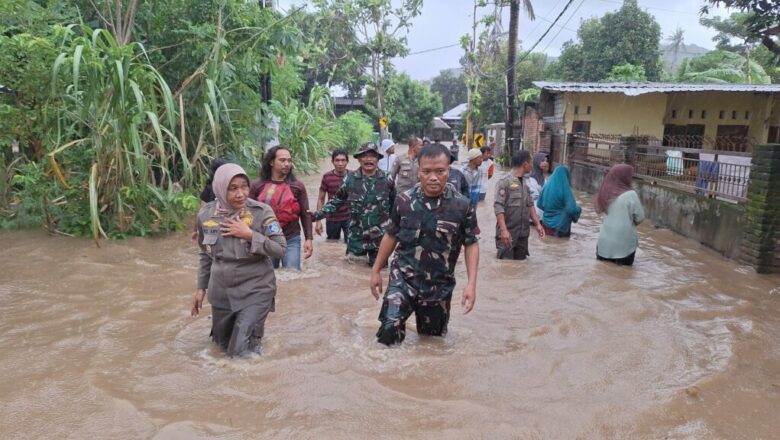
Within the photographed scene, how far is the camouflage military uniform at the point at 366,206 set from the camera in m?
6.07

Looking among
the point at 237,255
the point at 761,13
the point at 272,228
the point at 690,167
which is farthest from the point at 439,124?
the point at 237,255

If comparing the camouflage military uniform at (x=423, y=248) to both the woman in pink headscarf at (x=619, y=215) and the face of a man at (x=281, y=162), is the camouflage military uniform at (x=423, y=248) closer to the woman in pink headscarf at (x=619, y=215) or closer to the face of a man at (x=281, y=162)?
the face of a man at (x=281, y=162)

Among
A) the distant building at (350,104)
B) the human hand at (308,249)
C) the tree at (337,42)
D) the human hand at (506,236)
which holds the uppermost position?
the tree at (337,42)

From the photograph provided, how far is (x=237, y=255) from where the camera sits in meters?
3.39

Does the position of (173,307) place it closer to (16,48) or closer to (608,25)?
(16,48)

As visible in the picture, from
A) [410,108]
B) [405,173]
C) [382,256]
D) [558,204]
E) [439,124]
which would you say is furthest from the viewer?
[439,124]

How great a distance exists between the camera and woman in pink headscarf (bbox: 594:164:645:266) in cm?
633

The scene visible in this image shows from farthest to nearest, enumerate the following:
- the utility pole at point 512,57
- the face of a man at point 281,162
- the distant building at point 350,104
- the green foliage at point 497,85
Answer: the distant building at point 350,104, the green foliage at point 497,85, the utility pole at point 512,57, the face of a man at point 281,162

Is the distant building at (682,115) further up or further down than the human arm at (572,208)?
further up

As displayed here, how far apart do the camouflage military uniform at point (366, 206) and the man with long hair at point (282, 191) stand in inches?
42.9

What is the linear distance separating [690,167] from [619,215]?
13.8 feet

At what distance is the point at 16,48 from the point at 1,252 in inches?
87.4

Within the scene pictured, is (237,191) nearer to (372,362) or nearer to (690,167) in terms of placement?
(372,362)

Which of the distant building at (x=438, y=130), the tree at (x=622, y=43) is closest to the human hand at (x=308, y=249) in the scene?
the tree at (x=622, y=43)
